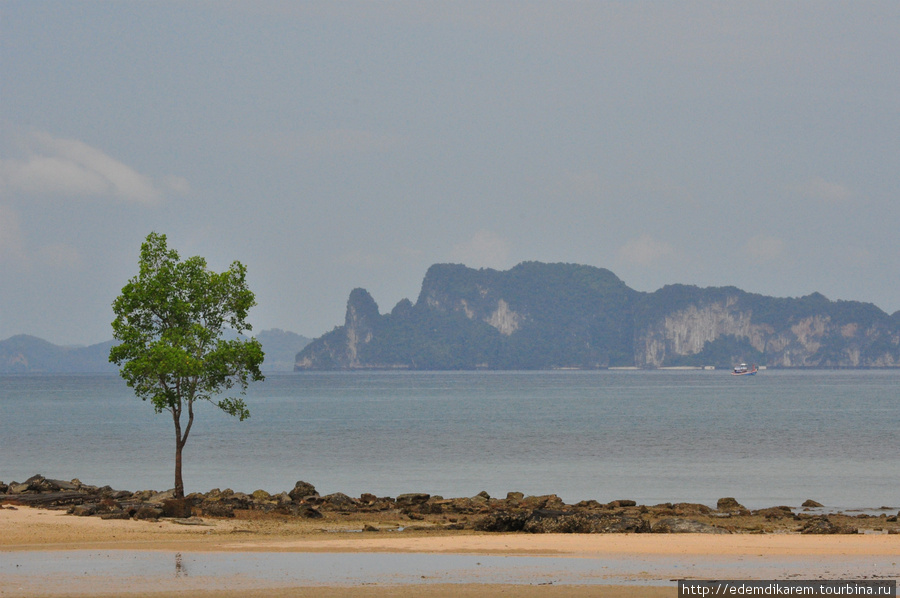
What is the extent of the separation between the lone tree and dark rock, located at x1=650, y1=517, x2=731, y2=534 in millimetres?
12784

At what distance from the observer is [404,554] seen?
22.6m

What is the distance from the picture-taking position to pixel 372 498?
36.4 metres

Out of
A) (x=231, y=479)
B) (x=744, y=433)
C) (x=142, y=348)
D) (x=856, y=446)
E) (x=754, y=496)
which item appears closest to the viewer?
(x=142, y=348)

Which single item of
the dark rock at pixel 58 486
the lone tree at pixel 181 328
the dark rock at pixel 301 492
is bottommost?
the dark rock at pixel 301 492

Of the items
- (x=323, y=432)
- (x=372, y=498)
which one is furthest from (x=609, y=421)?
(x=372, y=498)

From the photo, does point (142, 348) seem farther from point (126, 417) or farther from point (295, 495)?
point (126, 417)

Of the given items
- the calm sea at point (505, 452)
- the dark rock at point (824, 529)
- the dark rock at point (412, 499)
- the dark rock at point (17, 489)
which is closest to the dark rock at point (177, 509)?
the dark rock at point (412, 499)

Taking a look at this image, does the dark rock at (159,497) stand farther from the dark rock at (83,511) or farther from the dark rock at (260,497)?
the dark rock at (260,497)

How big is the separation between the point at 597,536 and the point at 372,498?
12.0 metres

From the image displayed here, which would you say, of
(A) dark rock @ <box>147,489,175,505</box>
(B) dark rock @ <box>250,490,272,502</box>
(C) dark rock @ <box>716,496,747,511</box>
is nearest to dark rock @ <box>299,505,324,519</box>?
(A) dark rock @ <box>147,489,175,505</box>

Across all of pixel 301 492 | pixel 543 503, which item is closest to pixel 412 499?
pixel 301 492

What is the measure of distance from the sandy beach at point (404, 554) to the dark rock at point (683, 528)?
815 millimetres

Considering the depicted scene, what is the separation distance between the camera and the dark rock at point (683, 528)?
89.1ft

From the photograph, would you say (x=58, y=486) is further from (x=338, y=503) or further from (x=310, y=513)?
(x=310, y=513)
